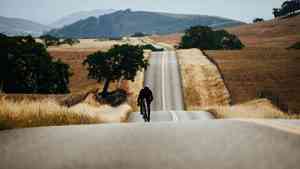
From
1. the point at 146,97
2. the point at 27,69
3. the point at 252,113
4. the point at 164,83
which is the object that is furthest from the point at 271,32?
the point at 146,97

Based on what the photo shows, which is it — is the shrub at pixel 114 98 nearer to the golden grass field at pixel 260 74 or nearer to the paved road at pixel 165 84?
the paved road at pixel 165 84

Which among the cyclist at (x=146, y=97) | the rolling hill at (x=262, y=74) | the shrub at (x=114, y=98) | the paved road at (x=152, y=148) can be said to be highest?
the paved road at (x=152, y=148)

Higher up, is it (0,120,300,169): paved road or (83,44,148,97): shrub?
(0,120,300,169): paved road

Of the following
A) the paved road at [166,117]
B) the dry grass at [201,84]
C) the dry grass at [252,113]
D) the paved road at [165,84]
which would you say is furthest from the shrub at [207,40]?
the paved road at [166,117]

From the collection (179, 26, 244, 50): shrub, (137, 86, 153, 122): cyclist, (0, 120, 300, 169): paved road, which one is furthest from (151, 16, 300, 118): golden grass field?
(0, 120, 300, 169): paved road

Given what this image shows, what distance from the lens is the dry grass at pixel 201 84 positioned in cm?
6297

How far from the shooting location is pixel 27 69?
60.1 meters

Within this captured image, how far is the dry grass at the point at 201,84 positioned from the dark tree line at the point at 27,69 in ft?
61.7

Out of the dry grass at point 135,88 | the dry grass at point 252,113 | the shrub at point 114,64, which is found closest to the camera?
the dry grass at point 252,113

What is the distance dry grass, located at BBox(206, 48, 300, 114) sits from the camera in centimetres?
6256

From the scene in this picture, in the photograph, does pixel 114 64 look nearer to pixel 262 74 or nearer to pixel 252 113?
pixel 262 74

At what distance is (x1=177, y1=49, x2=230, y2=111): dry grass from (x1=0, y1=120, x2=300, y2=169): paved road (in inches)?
1745

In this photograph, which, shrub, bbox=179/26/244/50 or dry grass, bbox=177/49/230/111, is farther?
shrub, bbox=179/26/244/50

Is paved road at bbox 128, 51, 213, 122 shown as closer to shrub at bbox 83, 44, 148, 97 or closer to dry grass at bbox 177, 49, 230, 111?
dry grass at bbox 177, 49, 230, 111
